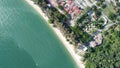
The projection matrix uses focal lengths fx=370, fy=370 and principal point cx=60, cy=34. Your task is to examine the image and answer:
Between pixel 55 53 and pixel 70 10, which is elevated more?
pixel 70 10

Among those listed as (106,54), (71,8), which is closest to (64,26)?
(71,8)

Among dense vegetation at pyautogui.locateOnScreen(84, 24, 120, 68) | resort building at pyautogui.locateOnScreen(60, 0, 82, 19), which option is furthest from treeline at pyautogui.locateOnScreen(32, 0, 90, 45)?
dense vegetation at pyautogui.locateOnScreen(84, 24, 120, 68)

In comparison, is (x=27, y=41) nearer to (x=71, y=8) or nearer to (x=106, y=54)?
(x=71, y=8)

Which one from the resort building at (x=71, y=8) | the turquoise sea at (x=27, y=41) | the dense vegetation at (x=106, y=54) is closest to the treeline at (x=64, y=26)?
the resort building at (x=71, y=8)

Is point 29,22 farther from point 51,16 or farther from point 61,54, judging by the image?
point 61,54

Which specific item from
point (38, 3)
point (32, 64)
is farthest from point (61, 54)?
point (38, 3)

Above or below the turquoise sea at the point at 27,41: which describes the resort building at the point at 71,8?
above

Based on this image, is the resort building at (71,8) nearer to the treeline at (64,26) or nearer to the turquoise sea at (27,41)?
the treeline at (64,26)
